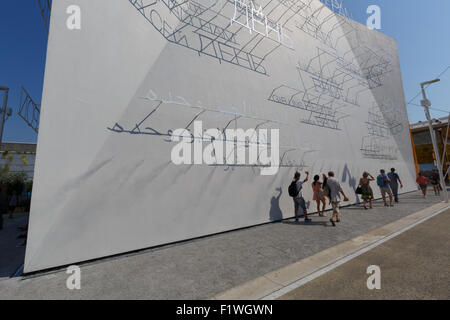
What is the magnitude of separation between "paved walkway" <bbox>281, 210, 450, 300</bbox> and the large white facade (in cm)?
303

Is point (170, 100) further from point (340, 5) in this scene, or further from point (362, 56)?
point (362, 56)

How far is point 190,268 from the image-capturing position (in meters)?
3.23

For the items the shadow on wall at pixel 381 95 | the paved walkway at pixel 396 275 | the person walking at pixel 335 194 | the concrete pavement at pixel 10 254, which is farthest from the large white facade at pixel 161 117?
the shadow on wall at pixel 381 95

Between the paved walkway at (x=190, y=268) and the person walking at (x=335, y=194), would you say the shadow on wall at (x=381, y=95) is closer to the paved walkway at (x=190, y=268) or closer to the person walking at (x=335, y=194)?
the person walking at (x=335, y=194)

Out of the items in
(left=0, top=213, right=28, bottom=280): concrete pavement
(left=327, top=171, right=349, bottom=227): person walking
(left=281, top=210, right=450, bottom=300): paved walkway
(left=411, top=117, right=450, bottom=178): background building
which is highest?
(left=411, top=117, right=450, bottom=178): background building

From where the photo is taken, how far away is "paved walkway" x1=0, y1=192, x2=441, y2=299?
8.46 ft

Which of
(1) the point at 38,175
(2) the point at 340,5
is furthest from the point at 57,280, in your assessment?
(2) the point at 340,5

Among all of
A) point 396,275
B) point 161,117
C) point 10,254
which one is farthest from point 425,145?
point 10,254

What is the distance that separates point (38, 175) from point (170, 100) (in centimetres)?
317

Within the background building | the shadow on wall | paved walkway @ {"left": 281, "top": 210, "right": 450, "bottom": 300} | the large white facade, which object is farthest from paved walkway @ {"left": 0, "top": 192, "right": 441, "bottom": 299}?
the background building

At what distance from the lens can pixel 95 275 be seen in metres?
3.09

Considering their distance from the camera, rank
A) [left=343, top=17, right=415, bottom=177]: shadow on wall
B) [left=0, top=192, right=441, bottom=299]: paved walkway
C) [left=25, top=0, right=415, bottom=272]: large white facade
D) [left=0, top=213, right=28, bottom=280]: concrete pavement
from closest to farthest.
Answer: [left=0, top=192, right=441, bottom=299]: paved walkway → [left=0, top=213, right=28, bottom=280]: concrete pavement → [left=25, top=0, right=415, bottom=272]: large white facade → [left=343, top=17, right=415, bottom=177]: shadow on wall

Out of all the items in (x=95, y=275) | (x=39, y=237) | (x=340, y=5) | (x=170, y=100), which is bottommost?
(x=95, y=275)

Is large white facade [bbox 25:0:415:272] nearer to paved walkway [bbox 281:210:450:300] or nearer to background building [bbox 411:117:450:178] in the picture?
paved walkway [bbox 281:210:450:300]
